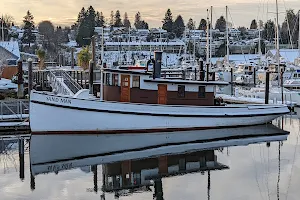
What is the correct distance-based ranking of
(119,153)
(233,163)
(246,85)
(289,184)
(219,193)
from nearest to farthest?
(219,193)
(289,184)
(233,163)
(119,153)
(246,85)

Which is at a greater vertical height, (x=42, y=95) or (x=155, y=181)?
(x=42, y=95)

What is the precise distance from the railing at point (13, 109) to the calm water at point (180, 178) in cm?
488

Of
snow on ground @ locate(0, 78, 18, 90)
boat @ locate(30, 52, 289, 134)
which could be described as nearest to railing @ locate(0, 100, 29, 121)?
boat @ locate(30, 52, 289, 134)

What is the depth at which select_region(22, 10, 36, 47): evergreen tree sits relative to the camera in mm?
101688

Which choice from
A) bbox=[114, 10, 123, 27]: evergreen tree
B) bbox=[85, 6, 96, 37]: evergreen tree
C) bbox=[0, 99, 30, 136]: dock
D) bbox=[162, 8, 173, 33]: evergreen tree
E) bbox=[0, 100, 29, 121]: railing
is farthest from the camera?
bbox=[114, 10, 123, 27]: evergreen tree

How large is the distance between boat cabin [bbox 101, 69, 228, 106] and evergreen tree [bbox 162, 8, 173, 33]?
116m

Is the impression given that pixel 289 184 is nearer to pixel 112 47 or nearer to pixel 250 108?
pixel 250 108

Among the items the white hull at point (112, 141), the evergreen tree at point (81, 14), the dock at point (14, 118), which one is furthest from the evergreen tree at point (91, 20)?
the white hull at point (112, 141)

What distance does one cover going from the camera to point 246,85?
50281mm

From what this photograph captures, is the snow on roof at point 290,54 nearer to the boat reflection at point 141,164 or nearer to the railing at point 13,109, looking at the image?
the railing at point 13,109

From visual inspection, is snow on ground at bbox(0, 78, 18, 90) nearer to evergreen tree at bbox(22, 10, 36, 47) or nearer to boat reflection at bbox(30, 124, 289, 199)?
boat reflection at bbox(30, 124, 289, 199)

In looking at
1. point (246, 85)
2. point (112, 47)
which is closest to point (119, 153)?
point (246, 85)

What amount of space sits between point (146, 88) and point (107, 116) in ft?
7.49

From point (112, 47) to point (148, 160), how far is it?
3228 inches
